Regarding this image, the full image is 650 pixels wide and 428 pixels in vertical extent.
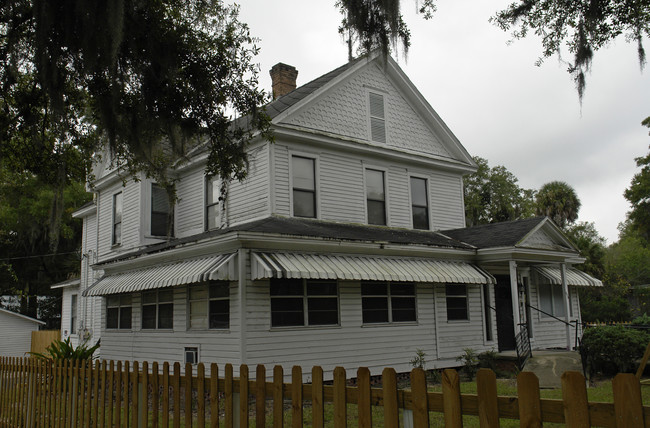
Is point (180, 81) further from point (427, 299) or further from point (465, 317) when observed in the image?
point (465, 317)

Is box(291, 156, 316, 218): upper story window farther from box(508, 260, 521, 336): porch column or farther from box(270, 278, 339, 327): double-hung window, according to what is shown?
box(508, 260, 521, 336): porch column

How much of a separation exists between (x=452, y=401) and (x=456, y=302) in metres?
13.7

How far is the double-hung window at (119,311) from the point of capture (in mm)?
17016

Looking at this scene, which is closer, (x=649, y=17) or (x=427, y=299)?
(x=649, y=17)

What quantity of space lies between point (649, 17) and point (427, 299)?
8.88 m

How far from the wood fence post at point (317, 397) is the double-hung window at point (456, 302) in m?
12.8

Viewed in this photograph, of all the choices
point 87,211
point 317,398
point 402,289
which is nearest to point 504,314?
point 402,289

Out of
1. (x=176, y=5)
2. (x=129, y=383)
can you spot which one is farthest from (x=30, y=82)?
(x=129, y=383)

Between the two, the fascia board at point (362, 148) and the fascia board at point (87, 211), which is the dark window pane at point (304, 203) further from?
the fascia board at point (87, 211)

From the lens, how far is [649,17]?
9.25m

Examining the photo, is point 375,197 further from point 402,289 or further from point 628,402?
point 628,402

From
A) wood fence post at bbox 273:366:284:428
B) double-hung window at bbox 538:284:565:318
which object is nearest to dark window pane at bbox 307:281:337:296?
double-hung window at bbox 538:284:565:318

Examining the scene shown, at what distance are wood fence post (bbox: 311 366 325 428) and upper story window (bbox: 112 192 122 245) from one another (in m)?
17.0

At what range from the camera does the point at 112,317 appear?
58.4 ft
